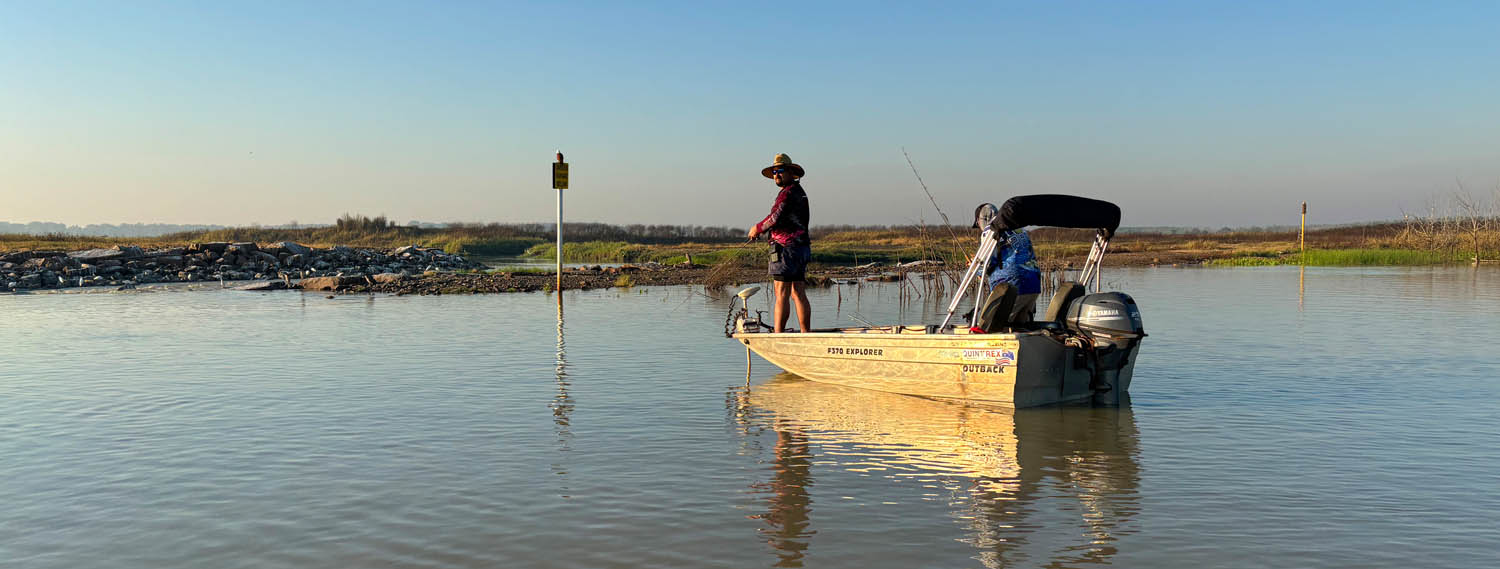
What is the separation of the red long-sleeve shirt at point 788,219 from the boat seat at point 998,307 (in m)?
2.65

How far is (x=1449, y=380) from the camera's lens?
1048cm

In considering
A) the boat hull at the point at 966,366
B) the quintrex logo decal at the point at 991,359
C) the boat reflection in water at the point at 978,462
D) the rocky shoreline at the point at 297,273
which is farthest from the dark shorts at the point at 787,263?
the rocky shoreline at the point at 297,273

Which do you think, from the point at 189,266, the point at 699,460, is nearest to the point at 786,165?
the point at 699,460

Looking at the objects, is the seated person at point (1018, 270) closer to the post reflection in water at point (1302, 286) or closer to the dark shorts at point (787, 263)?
the dark shorts at point (787, 263)

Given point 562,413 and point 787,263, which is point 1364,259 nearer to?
point 787,263

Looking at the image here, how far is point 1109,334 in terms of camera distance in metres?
8.91

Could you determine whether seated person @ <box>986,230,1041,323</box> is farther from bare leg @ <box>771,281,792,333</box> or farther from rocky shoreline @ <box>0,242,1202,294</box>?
rocky shoreline @ <box>0,242,1202,294</box>

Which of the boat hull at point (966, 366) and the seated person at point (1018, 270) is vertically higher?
the seated person at point (1018, 270)

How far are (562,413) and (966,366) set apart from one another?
3419 millimetres

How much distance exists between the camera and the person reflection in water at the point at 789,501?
5.14m

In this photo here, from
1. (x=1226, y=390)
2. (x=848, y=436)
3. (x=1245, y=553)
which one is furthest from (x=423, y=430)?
(x=1226, y=390)

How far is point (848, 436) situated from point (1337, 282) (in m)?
24.0

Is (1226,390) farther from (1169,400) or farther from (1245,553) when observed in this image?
(1245,553)

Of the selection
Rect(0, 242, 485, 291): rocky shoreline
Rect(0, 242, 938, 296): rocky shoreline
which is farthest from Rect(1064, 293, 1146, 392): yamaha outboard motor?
Rect(0, 242, 485, 291): rocky shoreline
